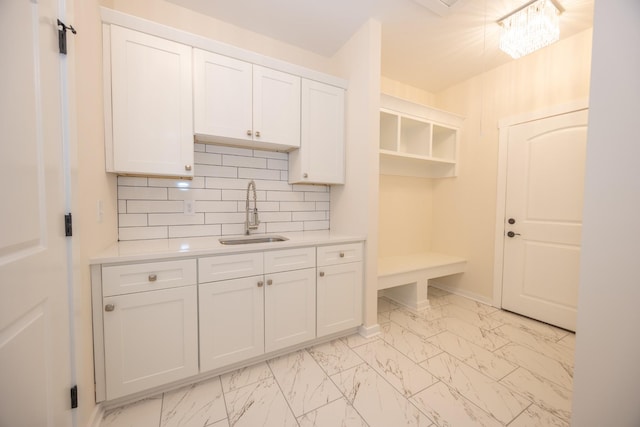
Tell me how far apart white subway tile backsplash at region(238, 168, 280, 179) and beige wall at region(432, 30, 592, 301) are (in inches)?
92.6

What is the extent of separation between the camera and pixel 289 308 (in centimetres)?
180

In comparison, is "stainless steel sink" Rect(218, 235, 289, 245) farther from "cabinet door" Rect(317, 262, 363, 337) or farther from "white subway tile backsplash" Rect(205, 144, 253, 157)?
"white subway tile backsplash" Rect(205, 144, 253, 157)

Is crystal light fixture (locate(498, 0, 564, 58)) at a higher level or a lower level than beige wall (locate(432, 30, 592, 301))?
higher

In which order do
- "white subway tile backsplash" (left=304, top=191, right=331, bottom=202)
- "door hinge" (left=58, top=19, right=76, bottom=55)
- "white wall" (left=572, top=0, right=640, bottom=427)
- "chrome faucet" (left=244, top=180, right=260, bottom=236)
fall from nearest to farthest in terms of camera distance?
"white wall" (left=572, top=0, right=640, bottom=427), "door hinge" (left=58, top=19, right=76, bottom=55), "chrome faucet" (left=244, top=180, right=260, bottom=236), "white subway tile backsplash" (left=304, top=191, right=331, bottom=202)

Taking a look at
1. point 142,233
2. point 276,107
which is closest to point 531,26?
point 276,107

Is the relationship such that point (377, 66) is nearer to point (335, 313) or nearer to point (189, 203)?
point (189, 203)

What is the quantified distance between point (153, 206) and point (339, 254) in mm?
1513

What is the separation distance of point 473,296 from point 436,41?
114 inches

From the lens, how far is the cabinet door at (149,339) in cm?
130

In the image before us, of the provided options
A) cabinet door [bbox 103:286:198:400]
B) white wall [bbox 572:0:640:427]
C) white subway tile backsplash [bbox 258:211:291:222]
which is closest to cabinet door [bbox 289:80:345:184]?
white subway tile backsplash [bbox 258:211:291:222]

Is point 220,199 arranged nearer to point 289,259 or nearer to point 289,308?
point 289,259

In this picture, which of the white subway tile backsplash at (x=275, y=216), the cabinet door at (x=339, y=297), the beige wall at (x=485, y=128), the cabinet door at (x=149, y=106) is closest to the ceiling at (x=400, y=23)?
the beige wall at (x=485, y=128)

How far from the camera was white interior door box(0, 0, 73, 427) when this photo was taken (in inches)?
27.7

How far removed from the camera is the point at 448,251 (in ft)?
10.6
